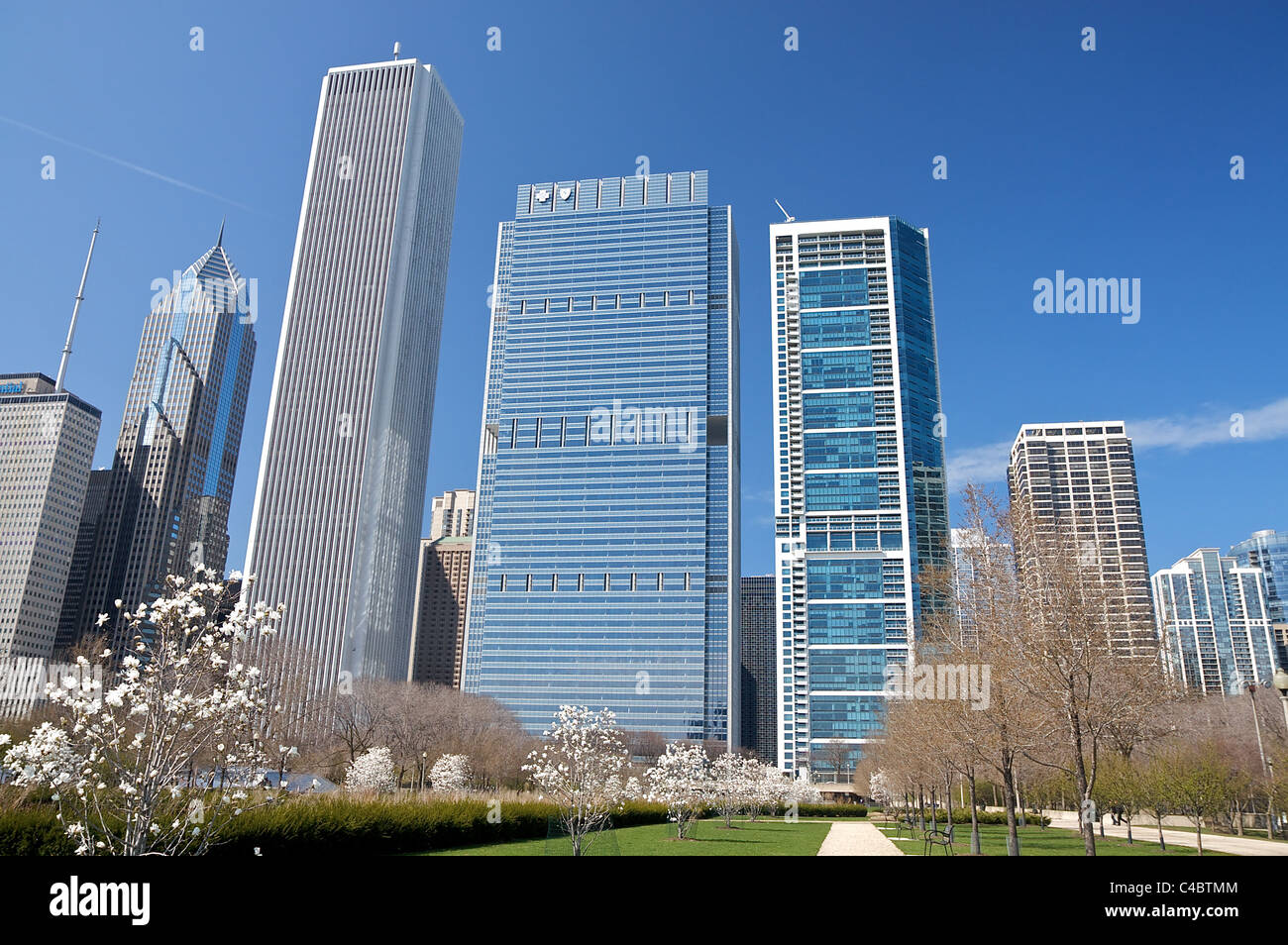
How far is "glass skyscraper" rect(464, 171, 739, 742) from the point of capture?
158750 mm

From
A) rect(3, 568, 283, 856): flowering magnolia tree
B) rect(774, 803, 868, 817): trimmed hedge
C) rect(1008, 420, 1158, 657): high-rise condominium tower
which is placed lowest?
rect(774, 803, 868, 817): trimmed hedge

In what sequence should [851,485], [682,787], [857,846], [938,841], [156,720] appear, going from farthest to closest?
1. [851,485]
2. [682,787]
3. [938,841]
4. [857,846]
5. [156,720]

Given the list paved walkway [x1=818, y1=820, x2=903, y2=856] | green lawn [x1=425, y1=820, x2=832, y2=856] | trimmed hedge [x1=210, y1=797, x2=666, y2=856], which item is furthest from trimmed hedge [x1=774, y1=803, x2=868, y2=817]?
trimmed hedge [x1=210, y1=797, x2=666, y2=856]

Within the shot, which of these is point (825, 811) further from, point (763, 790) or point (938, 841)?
point (938, 841)

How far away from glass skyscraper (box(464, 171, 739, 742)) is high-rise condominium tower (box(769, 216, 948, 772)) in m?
19.6

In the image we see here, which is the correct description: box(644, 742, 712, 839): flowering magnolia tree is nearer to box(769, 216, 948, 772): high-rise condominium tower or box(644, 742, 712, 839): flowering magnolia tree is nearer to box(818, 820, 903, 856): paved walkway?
box(818, 820, 903, 856): paved walkway

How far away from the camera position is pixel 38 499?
6644 inches

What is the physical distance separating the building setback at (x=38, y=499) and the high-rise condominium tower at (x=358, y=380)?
69.9 m

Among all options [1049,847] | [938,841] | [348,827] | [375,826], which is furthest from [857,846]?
[348,827]

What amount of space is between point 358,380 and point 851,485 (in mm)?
109968

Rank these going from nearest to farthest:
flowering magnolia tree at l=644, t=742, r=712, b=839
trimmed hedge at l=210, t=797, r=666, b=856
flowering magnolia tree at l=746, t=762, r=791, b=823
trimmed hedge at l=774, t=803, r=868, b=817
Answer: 1. trimmed hedge at l=210, t=797, r=666, b=856
2. flowering magnolia tree at l=644, t=742, r=712, b=839
3. flowering magnolia tree at l=746, t=762, r=791, b=823
4. trimmed hedge at l=774, t=803, r=868, b=817

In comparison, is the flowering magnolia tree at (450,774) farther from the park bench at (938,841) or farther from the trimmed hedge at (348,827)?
the park bench at (938,841)

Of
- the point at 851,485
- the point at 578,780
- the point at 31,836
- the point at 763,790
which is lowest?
the point at 763,790
